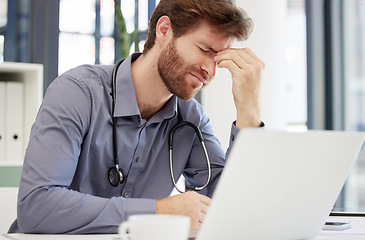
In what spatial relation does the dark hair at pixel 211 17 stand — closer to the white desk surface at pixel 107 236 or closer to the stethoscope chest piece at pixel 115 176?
the stethoscope chest piece at pixel 115 176

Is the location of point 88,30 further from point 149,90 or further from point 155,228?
point 155,228

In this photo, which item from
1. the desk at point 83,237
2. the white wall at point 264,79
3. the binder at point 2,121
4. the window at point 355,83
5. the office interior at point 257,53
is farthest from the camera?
the window at point 355,83

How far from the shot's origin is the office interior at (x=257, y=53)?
9.61ft

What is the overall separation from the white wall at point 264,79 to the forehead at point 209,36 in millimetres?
1816

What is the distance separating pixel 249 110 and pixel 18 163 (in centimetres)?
126

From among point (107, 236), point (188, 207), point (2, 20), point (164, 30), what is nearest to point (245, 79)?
point (164, 30)

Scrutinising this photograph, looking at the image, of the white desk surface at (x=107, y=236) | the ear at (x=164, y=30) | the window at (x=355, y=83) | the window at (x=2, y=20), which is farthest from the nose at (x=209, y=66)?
the window at (x=355, y=83)

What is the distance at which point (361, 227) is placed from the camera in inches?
52.1

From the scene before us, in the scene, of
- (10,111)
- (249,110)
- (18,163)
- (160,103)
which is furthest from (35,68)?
(249,110)

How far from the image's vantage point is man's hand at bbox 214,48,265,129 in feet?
5.29

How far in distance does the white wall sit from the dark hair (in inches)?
69.4

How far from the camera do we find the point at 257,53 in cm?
348

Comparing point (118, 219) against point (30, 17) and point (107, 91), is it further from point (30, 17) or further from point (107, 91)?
point (30, 17)

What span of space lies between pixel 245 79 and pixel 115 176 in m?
0.47
